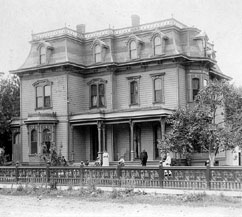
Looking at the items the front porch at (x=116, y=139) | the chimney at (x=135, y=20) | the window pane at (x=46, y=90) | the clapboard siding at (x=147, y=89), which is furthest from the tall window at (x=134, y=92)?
the window pane at (x=46, y=90)

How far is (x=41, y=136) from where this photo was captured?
112ft

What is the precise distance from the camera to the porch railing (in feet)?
53.7

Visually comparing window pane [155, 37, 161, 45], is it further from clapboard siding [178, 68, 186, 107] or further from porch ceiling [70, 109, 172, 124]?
porch ceiling [70, 109, 172, 124]

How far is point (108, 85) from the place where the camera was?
112 feet

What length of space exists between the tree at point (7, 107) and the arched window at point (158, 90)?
1410 cm

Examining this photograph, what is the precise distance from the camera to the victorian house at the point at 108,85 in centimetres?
3206

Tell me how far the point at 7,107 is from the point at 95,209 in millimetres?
30986

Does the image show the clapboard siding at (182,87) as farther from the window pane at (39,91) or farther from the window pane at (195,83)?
the window pane at (39,91)

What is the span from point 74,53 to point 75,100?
3.77 meters

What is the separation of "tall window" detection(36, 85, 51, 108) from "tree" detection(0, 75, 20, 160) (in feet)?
15.5

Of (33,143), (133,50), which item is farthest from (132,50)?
(33,143)

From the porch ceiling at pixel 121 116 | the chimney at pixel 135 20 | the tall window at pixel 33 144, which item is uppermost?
the chimney at pixel 135 20

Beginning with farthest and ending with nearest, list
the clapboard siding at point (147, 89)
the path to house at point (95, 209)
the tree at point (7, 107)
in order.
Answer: the tree at point (7, 107)
the clapboard siding at point (147, 89)
the path to house at point (95, 209)

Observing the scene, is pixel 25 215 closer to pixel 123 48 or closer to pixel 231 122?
pixel 231 122
